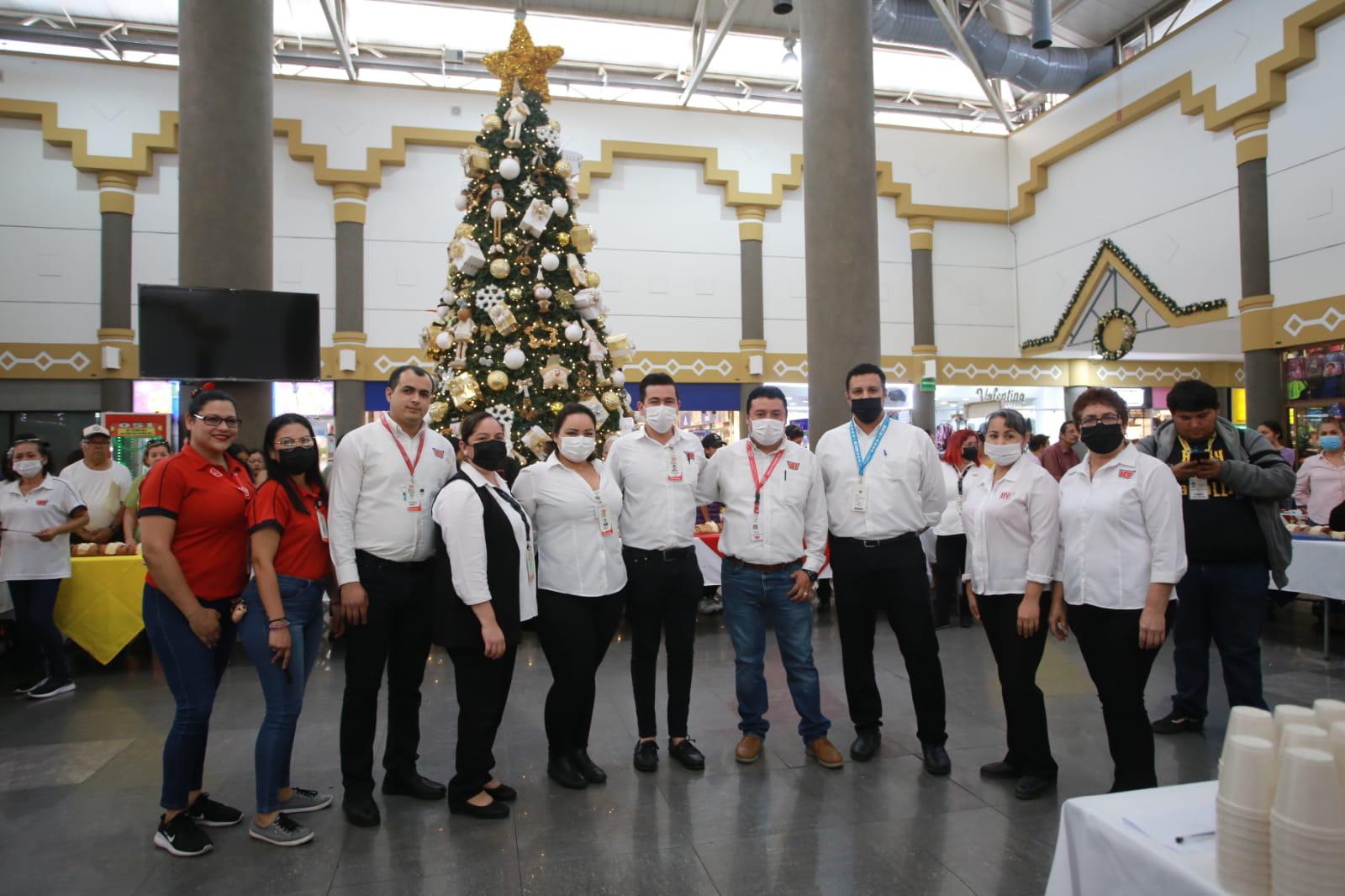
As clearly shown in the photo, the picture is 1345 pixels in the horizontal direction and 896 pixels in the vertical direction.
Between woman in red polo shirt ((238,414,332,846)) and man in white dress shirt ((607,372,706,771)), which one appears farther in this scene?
man in white dress shirt ((607,372,706,771))

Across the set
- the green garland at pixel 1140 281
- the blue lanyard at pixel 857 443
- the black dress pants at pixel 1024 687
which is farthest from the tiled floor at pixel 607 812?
the green garland at pixel 1140 281

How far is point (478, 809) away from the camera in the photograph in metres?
3.10

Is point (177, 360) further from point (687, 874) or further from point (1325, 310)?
point (1325, 310)

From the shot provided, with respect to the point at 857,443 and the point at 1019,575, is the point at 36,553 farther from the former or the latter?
the point at 1019,575

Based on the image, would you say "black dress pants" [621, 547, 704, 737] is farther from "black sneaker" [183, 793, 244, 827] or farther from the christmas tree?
the christmas tree

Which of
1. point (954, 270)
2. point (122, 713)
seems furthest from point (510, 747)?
point (954, 270)

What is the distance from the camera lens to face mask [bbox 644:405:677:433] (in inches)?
142

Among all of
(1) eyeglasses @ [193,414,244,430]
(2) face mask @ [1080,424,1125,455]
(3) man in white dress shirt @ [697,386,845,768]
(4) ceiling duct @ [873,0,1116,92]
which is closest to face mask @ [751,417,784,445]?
(3) man in white dress shirt @ [697,386,845,768]

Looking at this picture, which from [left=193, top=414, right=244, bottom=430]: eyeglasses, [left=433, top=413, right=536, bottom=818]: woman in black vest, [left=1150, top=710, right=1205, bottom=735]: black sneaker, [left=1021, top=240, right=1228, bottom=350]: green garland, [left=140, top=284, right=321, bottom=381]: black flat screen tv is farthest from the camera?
[left=1021, top=240, right=1228, bottom=350]: green garland

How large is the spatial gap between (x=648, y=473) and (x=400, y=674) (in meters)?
1.36

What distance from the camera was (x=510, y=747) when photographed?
3904 millimetres

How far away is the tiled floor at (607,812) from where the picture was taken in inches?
105

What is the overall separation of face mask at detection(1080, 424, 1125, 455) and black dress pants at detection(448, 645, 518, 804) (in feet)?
7.88

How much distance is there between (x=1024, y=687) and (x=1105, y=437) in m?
1.10
